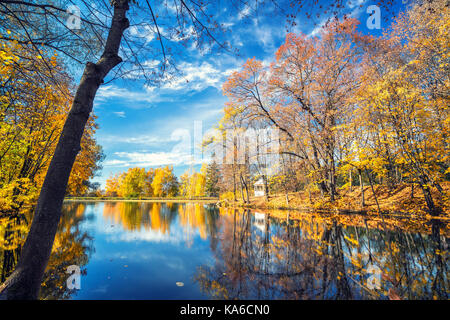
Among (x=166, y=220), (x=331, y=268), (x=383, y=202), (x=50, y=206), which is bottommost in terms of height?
(x=166, y=220)

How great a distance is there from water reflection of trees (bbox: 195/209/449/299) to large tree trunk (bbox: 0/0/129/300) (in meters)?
2.09

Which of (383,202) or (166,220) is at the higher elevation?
(383,202)

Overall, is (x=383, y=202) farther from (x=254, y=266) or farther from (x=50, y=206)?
(x=50, y=206)

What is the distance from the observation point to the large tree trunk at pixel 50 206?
156cm

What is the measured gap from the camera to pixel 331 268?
3.23 m

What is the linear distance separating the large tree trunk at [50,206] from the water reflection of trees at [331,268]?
2.09 meters

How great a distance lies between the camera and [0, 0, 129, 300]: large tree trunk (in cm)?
156

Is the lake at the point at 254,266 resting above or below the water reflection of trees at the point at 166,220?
above

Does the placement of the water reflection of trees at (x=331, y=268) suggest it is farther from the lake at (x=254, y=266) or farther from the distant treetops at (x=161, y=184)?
the distant treetops at (x=161, y=184)

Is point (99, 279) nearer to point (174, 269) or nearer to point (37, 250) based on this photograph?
point (174, 269)

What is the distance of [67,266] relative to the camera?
363cm

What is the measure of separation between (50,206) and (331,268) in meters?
4.34

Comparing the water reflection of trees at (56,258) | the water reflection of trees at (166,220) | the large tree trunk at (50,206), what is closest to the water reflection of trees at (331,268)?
the large tree trunk at (50,206)

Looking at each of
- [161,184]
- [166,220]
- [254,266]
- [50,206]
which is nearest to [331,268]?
[254,266]
